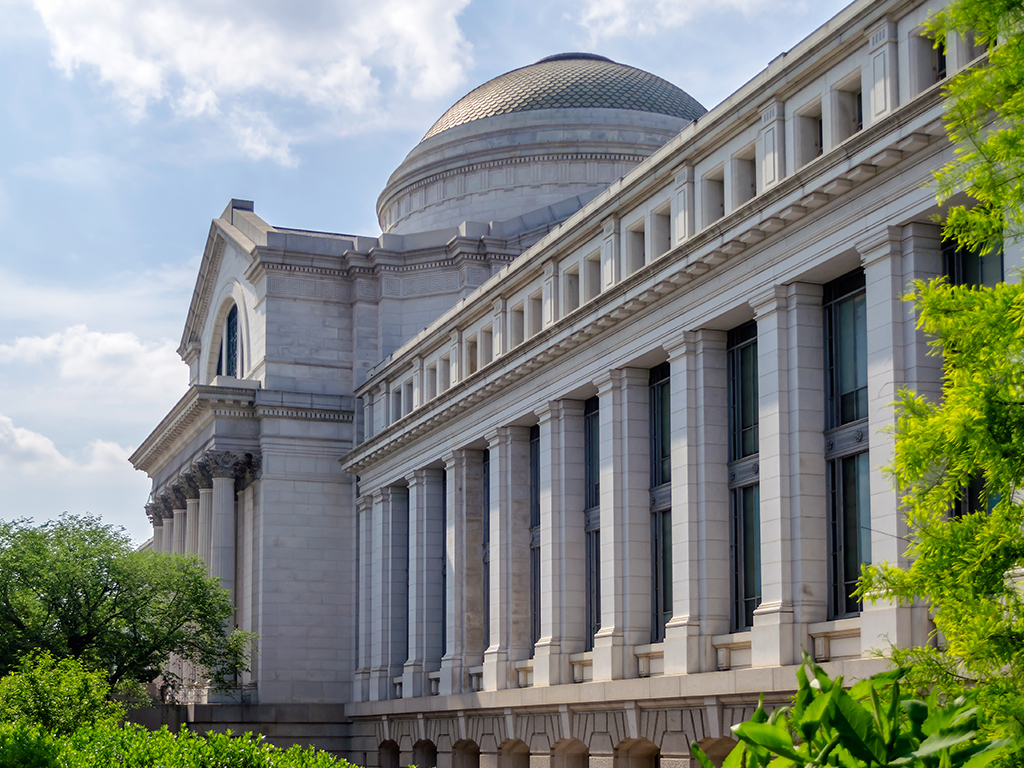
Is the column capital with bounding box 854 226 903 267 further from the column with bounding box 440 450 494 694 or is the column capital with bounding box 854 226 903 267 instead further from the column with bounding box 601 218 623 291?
the column with bounding box 440 450 494 694

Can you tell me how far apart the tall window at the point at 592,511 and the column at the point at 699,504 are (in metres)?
5.60

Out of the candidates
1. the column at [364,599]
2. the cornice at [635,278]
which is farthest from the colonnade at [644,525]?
the cornice at [635,278]

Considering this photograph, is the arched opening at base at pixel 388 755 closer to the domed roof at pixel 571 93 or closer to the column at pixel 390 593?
the column at pixel 390 593

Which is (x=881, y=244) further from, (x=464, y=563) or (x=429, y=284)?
(x=429, y=284)

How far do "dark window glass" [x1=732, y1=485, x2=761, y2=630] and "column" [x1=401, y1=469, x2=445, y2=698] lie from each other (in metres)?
20.0

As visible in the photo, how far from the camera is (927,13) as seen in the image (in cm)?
2639

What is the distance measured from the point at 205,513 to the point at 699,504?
34762mm

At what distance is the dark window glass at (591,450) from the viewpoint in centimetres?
4081

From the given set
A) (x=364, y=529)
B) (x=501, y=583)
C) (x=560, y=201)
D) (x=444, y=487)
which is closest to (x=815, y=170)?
(x=501, y=583)

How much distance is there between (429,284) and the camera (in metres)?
61.8

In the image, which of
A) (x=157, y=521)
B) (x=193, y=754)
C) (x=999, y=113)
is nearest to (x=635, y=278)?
(x=193, y=754)

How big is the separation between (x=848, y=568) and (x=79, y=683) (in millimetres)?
24616

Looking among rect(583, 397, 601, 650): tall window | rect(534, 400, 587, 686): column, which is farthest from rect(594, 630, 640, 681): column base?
rect(534, 400, 587, 686): column

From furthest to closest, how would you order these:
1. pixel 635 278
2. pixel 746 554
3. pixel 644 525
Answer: pixel 644 525
pixel 635 278
pixel 746 554
